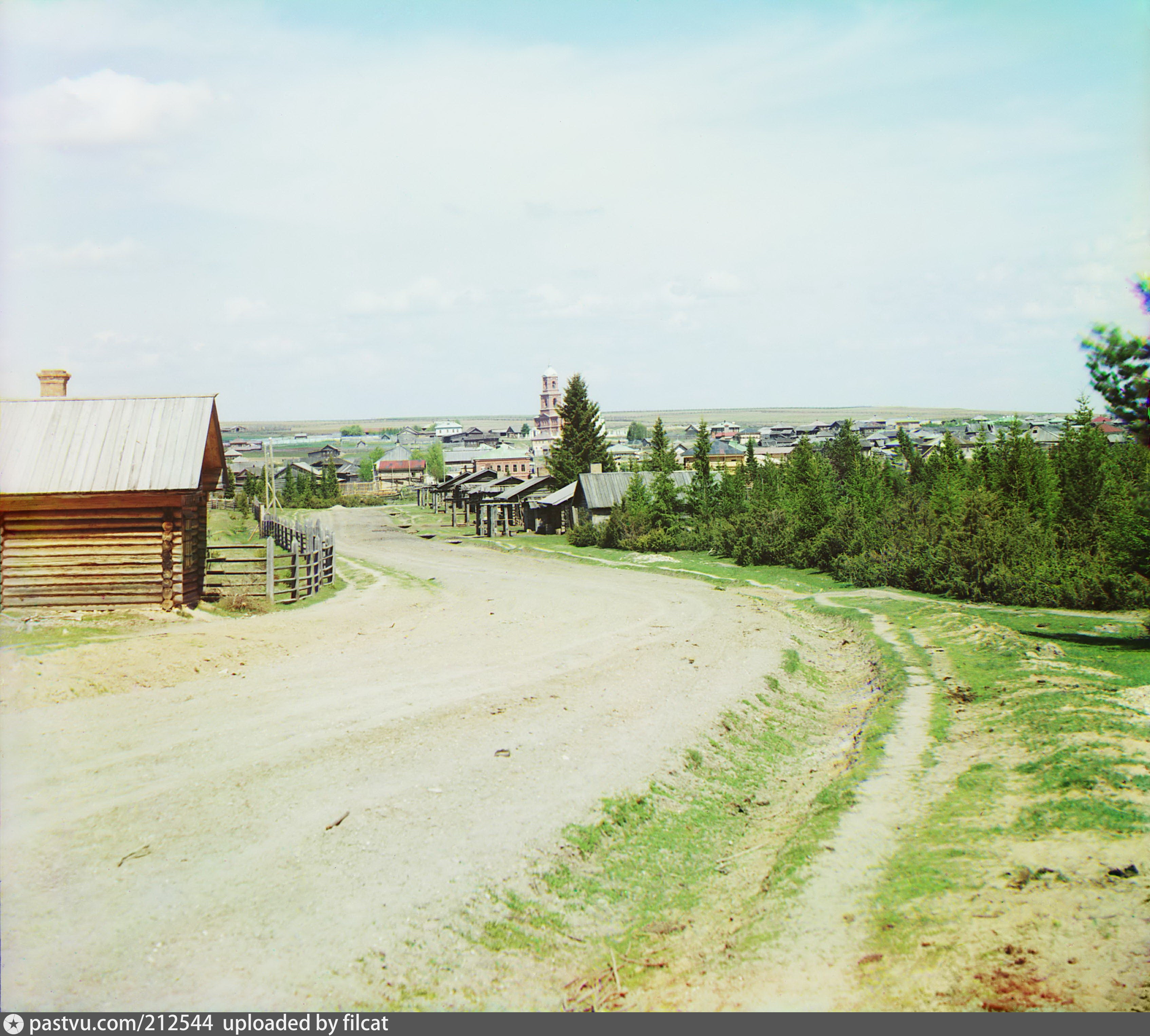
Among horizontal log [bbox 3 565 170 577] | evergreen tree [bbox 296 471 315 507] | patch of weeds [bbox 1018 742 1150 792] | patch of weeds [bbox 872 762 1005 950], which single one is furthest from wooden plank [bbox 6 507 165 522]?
evergreen tree [bbox 296 471 315 507]

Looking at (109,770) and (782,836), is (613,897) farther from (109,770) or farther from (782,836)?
(109,770)

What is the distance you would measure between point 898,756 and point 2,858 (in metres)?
11.0

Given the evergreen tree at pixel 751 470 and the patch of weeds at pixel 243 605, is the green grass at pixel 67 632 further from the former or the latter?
the evergreen tree at pixel 751 470

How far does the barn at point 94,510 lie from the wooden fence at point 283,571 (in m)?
2.90

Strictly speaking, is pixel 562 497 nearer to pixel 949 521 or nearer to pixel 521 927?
pixel 949 521

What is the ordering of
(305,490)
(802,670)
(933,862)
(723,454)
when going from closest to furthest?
(933,862), (802,670), (305,490), (723,454)

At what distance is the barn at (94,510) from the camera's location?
1997 cm

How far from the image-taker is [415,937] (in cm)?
696

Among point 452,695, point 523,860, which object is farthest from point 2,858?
point 452,695

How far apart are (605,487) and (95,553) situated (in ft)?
122

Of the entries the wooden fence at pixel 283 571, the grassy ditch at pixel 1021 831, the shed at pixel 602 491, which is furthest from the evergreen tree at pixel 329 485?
the grassy ditch at pixel 1021 831

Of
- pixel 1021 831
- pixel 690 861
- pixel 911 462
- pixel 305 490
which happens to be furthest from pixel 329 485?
pixel 1021 831

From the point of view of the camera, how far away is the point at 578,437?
77062 millimetres

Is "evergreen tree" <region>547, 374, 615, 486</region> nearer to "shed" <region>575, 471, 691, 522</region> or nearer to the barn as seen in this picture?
"shed" <region>575, 471, 691, 522</region>
